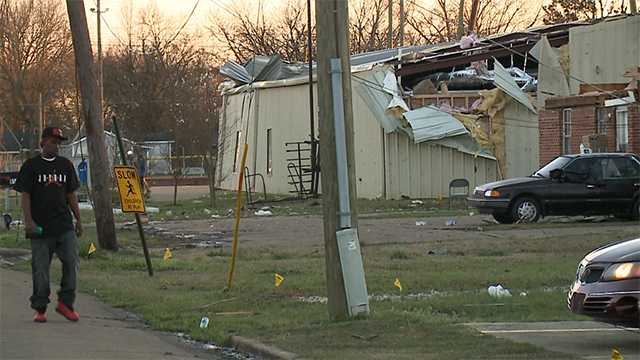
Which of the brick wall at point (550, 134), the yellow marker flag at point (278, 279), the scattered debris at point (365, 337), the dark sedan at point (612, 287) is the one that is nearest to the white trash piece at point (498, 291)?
the yellow marker flag at point (278, 279)

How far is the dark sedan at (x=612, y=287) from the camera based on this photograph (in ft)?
29.4

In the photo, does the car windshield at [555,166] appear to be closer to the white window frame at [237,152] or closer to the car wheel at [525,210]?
the car wheel at [525,210]

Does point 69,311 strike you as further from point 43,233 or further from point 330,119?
point 330,119

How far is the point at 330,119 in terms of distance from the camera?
10945 mm

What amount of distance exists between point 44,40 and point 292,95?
59.5 feet

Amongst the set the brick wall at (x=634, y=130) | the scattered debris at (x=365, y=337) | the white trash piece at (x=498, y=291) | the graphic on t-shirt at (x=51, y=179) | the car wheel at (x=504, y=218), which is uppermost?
the brick wall at (x=634, y=130)

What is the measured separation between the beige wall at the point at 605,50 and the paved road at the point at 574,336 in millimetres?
19051

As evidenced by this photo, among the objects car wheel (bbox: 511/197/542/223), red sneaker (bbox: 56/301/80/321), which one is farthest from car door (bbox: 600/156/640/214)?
red sneaker (bbox: 56/301/80/321)

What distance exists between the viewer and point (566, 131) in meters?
32.3

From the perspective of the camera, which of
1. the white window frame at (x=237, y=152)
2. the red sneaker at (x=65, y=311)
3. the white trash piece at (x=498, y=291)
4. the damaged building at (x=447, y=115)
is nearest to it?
the red sneaker at (x=65, y=311)

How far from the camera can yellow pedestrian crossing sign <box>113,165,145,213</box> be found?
1605cm

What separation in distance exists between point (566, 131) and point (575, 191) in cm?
824

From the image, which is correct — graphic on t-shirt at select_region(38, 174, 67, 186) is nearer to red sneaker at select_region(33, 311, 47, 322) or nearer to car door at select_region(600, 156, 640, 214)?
red sneaker at select_region(33, 311, 47, 322)

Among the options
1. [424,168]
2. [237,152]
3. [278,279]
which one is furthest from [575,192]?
[237,152]
